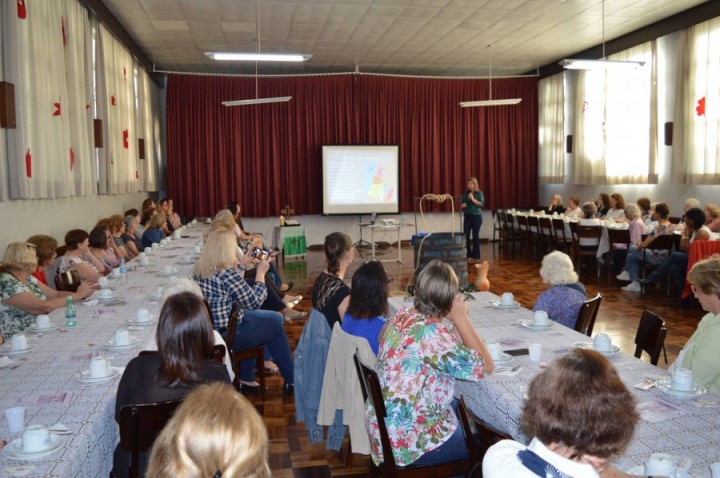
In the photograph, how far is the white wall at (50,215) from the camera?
5.70 meters

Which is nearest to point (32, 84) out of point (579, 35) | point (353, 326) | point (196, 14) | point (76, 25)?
point (76, 25)

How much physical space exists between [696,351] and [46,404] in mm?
2628

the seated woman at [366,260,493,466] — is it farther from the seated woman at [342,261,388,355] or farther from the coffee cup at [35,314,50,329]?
the coffee cup at [35,314,50,329]

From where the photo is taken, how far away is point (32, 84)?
5723 mm

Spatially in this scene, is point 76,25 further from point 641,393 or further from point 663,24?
point 663,24

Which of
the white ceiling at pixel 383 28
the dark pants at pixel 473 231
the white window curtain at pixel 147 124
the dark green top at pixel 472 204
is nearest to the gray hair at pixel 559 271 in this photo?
the white ceiling at pixel 383 28

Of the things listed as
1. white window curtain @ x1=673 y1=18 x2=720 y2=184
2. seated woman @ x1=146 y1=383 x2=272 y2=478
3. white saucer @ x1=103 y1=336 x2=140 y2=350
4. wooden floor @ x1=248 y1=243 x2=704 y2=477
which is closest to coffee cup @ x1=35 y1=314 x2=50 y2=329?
white saucer @ x1=103 y1=336 x2=140 y2=350

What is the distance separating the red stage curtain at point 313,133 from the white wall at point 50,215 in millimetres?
3498

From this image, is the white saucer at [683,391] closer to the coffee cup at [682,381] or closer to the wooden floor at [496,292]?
the coffee cup at [682,381]

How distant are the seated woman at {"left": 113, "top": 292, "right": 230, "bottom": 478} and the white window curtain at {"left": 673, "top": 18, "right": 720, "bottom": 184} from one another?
28.9 feet

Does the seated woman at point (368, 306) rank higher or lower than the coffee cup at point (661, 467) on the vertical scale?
higher

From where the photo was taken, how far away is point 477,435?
2098 mm

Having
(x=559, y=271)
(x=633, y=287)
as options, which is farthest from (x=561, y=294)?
(x=633, y=287)

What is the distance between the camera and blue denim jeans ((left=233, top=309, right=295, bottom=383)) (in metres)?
4.23
